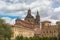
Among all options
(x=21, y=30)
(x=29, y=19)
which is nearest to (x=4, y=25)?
(x=21, y=30)

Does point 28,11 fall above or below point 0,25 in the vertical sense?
above

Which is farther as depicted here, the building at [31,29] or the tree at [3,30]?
the building at [31,29]

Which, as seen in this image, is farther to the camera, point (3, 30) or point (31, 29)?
point (31, 29)

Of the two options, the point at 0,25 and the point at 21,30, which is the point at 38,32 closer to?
the point at 21,30

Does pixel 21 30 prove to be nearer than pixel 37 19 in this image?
Yes

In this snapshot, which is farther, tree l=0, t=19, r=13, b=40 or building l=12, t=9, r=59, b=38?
building l=12, t=9, r=59, b=38

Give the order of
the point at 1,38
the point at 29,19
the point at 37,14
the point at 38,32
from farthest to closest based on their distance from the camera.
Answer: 1. the point at 37,14
2. the point at 29,19
3. the point at 38,32
4. the point at 1,38

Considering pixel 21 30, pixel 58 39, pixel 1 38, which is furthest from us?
pixel 21 30

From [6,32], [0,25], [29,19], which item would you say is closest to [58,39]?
[6,32]

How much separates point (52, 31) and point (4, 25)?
4485 centimetres

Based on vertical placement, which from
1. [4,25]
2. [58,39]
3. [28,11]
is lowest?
[58,39]

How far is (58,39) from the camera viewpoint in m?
52.9

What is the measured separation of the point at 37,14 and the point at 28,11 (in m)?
9.10

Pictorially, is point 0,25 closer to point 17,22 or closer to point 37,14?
point 17,22
